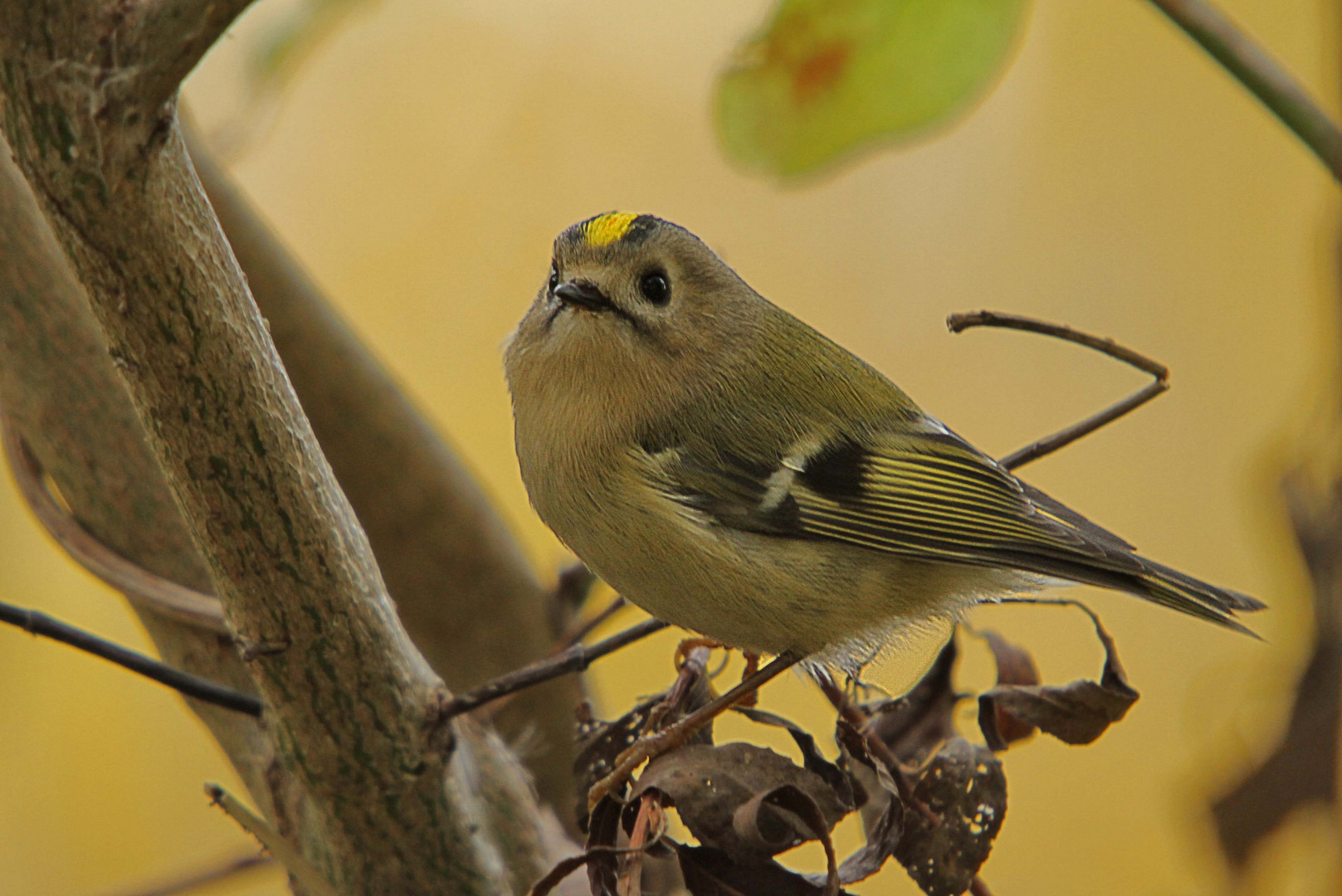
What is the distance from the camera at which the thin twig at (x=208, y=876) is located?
40.3 inches

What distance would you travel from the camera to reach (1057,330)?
0.79 m

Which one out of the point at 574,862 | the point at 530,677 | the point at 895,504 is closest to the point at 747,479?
the point at 895,504

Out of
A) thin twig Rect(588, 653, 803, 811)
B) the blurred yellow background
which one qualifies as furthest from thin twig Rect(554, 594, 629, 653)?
the blurred yellow background

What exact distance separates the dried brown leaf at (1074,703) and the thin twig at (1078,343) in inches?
4.8

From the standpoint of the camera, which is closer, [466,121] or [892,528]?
[892,528]

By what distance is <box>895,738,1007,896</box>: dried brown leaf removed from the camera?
748 mm

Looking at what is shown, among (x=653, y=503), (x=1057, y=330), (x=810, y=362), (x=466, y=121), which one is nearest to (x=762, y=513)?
(x=653, y=503)

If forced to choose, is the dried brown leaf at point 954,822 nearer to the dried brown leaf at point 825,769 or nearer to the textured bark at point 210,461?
the dried brown leaf at point 825,769

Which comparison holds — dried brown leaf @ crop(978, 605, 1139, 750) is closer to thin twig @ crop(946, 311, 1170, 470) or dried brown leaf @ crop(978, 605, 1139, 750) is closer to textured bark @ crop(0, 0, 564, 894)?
thin twig @ crop(946, 311, 1170, 470)

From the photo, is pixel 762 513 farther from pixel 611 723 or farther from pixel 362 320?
pixel 362 320

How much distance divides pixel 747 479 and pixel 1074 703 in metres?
0.34

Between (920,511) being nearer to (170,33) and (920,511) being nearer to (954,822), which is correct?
(954,822)

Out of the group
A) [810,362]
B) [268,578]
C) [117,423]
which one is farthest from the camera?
[810,362]

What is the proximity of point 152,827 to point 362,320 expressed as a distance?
0.96 meters
